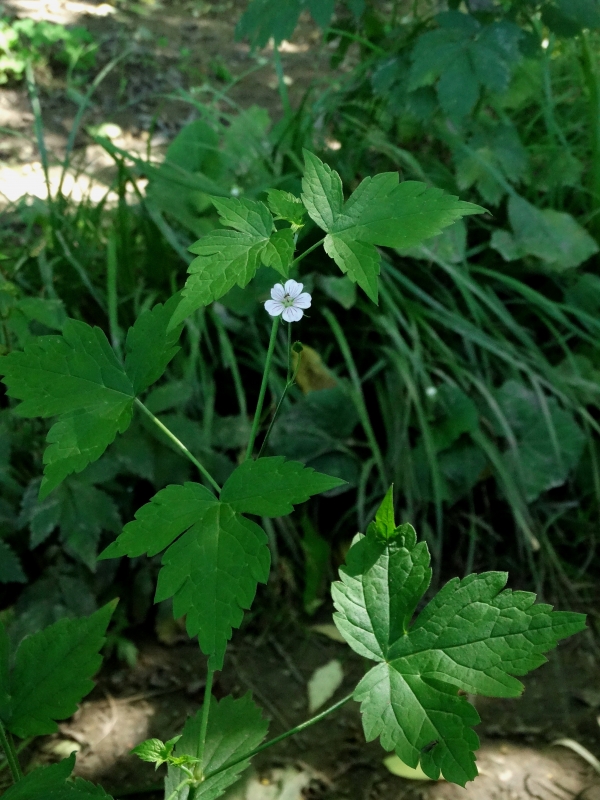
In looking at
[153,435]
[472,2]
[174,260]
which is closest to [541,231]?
[472,2]

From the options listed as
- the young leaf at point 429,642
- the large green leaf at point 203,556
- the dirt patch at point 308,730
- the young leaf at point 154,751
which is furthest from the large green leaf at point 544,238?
the young leaf at point 154,751

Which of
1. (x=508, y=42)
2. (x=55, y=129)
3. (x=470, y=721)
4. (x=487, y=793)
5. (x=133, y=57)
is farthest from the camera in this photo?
(x=133, y=57)

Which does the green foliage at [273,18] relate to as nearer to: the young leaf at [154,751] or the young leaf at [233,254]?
the young leaf at [233,254]

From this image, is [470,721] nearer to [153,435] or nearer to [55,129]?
[153,435]

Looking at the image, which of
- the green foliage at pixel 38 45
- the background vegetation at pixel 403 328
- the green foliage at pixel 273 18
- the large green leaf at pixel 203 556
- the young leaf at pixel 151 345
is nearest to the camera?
the large green leaf at pixel 203 556

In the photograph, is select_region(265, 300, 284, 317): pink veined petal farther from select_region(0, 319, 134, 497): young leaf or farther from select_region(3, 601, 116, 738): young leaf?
select_region(3, 601, 116, 738): young leaf

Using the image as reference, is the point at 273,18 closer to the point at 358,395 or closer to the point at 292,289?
the point at 358,395

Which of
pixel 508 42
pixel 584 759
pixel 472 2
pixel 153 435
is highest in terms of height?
pixel 472 2
